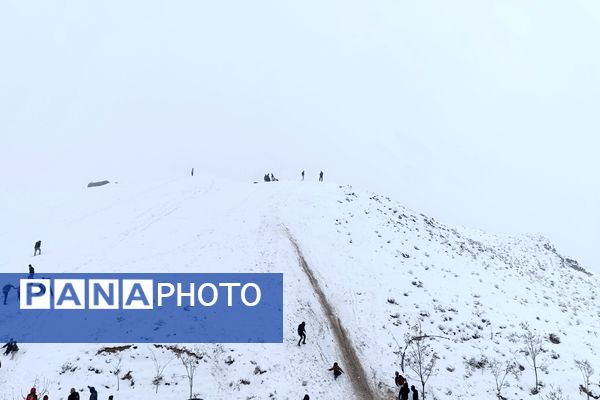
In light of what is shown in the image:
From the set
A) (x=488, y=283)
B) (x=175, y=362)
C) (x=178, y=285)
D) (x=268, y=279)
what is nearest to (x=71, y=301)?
(x=178, y=285)

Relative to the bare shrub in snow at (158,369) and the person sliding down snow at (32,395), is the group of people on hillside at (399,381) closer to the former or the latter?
the bare shrub in snow at (158,369)

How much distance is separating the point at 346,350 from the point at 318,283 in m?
7.13

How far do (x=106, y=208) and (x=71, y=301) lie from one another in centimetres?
2412

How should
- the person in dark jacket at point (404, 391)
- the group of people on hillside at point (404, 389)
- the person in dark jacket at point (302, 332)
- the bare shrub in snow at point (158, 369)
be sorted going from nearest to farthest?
the group of people on hillside at point (404, 389) → the person in dark jacket at point (404, 391) → the bare shrub in snow at point (158, 369) → the person in dark jacket at point (302, 332)

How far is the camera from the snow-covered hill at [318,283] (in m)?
23.8

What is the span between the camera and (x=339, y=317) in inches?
1193

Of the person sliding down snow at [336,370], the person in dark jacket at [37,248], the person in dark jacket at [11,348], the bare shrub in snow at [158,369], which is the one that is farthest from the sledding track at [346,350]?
the person in dark jacket at [37,248]

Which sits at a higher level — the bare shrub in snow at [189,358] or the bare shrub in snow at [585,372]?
the bare shrub in snow at [189,358]

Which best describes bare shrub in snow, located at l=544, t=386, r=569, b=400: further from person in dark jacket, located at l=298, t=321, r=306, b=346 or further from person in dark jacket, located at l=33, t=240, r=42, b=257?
person in dark jacket, located at l=33, t=240, r=42, b=257

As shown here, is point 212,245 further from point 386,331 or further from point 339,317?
point 386,331

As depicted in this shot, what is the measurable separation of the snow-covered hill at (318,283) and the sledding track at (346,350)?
131mm

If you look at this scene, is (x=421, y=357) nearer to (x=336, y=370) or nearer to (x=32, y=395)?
(x=336, y=370)

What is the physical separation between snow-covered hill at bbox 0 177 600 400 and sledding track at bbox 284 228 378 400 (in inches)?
5.1

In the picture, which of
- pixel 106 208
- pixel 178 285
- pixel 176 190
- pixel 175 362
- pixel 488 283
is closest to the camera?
pixel 175 362
